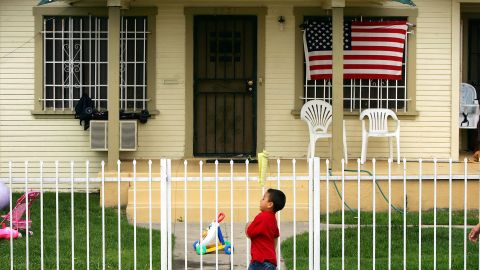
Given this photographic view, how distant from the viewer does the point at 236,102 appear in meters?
15.9

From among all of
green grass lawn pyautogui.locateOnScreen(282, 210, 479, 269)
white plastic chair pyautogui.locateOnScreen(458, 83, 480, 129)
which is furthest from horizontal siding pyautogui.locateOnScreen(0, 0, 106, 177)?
white plastic chair pyautogui.locateOnScreen(458, 83, 480, 129)

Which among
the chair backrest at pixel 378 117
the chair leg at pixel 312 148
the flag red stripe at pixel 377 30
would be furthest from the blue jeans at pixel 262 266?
the flag red stripe at pixel 377 30

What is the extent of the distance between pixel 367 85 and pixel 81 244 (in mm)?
6683

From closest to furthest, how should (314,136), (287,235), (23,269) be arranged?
(23,269) → (287,235) → (314,136)

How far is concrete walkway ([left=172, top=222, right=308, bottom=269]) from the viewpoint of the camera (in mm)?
10211

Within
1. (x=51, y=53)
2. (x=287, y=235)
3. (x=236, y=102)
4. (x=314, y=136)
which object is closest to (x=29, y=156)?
(x=51, y=53)

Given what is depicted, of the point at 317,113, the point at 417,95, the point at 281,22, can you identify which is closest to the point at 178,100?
the point at 281,22

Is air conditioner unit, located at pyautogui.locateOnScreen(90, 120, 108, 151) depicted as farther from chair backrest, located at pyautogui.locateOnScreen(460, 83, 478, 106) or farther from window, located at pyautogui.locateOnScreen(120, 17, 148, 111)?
chair backrest, located at pyautogui.locateOnScreen(460, 83, 478, 106)

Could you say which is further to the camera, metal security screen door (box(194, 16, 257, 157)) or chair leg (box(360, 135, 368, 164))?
metal security screen door (box(194, 16, 257, 157))

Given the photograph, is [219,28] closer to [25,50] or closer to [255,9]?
[255,9]

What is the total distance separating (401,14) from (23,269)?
28.0 feet

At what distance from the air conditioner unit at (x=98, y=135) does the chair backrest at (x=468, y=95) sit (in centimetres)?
628

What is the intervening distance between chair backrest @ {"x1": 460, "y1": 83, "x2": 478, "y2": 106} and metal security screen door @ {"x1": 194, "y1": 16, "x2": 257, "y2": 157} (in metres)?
3.75

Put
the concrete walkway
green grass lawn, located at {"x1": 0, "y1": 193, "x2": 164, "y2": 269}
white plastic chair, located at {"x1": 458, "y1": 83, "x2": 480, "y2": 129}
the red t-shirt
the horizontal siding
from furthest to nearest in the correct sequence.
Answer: white plastic chair, located at {"x1": 458, "y1": 83, "x2": 480, "y2": 129}
the horizontal siding
the concrete walkway
green grass lawn, located at {"x1": 0, "y1": 193, "x2": 164, "y2": 269}
the red t-shirt
